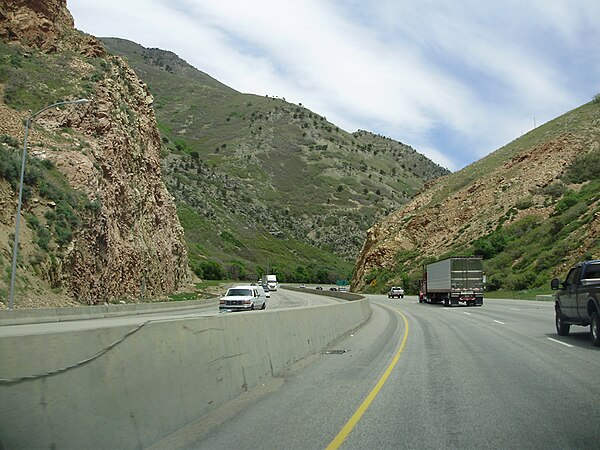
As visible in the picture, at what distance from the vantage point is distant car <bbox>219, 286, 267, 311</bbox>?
3612 centimetres

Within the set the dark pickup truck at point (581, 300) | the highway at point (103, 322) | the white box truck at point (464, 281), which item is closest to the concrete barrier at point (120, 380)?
the highway at point (103, 322)

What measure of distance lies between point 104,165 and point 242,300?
1670 cm

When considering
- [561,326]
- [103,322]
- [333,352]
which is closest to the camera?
[103,322]

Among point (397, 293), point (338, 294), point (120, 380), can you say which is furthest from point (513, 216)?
point (120, 380)

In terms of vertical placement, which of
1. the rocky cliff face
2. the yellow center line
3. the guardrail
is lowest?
the yellow center line

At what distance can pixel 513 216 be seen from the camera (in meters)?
72.0

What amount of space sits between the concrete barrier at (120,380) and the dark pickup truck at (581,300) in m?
9.18

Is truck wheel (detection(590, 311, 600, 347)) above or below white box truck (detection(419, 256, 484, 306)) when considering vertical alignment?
below

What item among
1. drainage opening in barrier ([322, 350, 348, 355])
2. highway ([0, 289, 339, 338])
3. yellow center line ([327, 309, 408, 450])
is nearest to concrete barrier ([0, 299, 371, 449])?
highway ([0, 289, 339, 338])

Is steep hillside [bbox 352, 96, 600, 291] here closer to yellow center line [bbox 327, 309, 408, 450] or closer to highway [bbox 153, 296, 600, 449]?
highway [bbox 153, 296, 600, 449]

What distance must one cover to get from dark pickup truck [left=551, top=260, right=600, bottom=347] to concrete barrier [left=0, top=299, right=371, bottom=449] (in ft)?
30.1

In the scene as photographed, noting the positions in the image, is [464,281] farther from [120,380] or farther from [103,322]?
[120,380]

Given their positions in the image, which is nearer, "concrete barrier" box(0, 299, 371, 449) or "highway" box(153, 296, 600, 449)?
"concrete barrier" box(0, 299, 371, 449)

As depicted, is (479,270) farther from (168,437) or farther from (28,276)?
(168,437)
